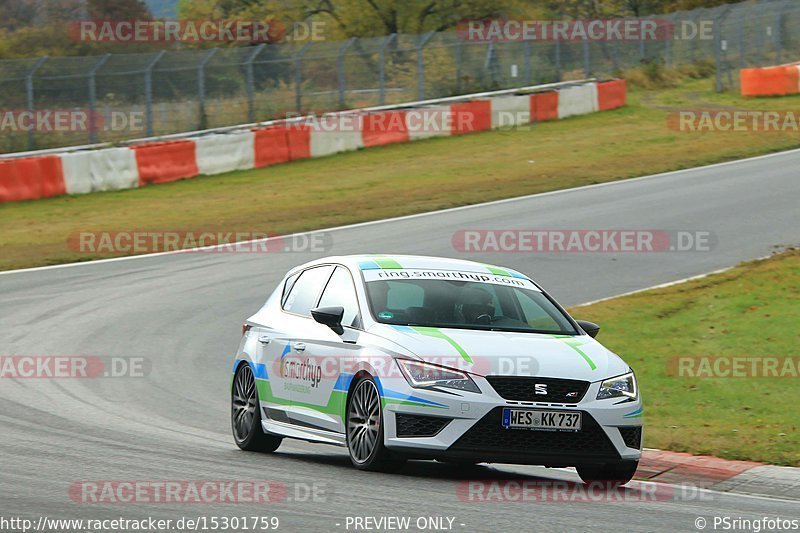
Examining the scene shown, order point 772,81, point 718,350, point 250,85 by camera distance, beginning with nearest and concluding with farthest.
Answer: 1. point 718,350
2. point 250,85
3. point 772,81

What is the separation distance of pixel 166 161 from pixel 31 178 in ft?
11.2

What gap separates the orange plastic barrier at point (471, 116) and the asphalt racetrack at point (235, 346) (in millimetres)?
8485

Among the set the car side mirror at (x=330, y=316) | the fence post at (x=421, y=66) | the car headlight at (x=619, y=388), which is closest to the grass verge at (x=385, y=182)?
the fence post at (x=421, y=66)

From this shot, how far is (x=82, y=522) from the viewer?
6.80 metres

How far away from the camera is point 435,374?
8617 millimetres

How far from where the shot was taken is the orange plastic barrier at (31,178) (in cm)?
Answer: 2760

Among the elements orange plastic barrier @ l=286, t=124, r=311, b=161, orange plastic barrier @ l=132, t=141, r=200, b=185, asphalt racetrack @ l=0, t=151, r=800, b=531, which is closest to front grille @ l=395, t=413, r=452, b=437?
asphalt racetrack @ l=0, t=151, r=800, b=531

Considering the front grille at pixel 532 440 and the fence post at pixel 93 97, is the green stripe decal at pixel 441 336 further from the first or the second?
the fence post at pixel 93 97

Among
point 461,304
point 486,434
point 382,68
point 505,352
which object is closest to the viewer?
point 486,434

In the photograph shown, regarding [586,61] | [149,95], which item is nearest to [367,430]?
[149,95]

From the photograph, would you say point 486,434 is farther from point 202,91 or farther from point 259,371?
point 202,91

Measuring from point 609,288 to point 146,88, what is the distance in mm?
17259

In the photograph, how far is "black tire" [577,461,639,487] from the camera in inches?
351

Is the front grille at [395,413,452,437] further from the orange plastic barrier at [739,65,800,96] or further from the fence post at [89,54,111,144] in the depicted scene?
the orange plastic barrier at [739,65,800,96]
